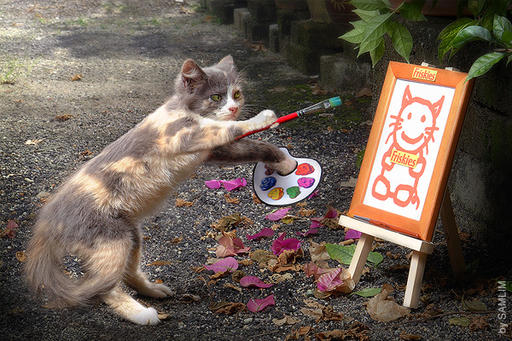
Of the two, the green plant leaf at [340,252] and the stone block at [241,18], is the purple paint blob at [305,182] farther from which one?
the stone block at [241,18]

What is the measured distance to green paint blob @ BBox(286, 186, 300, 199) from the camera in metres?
2.21

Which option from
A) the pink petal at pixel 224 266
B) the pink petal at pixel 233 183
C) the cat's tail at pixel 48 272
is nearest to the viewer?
the cat's tail at pixel 48 272

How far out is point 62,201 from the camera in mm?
2113

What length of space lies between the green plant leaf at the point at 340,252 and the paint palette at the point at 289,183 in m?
0.37

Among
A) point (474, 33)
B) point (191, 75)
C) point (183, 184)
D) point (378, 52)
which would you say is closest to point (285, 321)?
point (191, 75)

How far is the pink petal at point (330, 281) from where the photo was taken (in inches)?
87.4

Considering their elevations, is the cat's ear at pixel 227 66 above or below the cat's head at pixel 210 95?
above

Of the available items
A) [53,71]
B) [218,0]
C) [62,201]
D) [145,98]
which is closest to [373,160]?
[62,201]

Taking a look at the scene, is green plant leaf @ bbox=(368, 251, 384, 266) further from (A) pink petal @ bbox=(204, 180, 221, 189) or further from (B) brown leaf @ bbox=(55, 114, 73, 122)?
(B) brown leaf @ bbox=(55, 114, 73, 122)

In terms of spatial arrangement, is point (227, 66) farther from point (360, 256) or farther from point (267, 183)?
point (360, 256)

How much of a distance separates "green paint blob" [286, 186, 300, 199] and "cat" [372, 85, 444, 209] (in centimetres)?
30

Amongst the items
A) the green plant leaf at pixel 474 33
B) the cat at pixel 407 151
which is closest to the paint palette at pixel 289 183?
the cat at pixel 407 151

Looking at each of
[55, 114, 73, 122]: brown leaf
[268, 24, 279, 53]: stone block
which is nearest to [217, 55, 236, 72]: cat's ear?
[55, 114, 73, 122]: brown leaf

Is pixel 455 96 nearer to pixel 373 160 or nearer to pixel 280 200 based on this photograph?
pixel 373 160
